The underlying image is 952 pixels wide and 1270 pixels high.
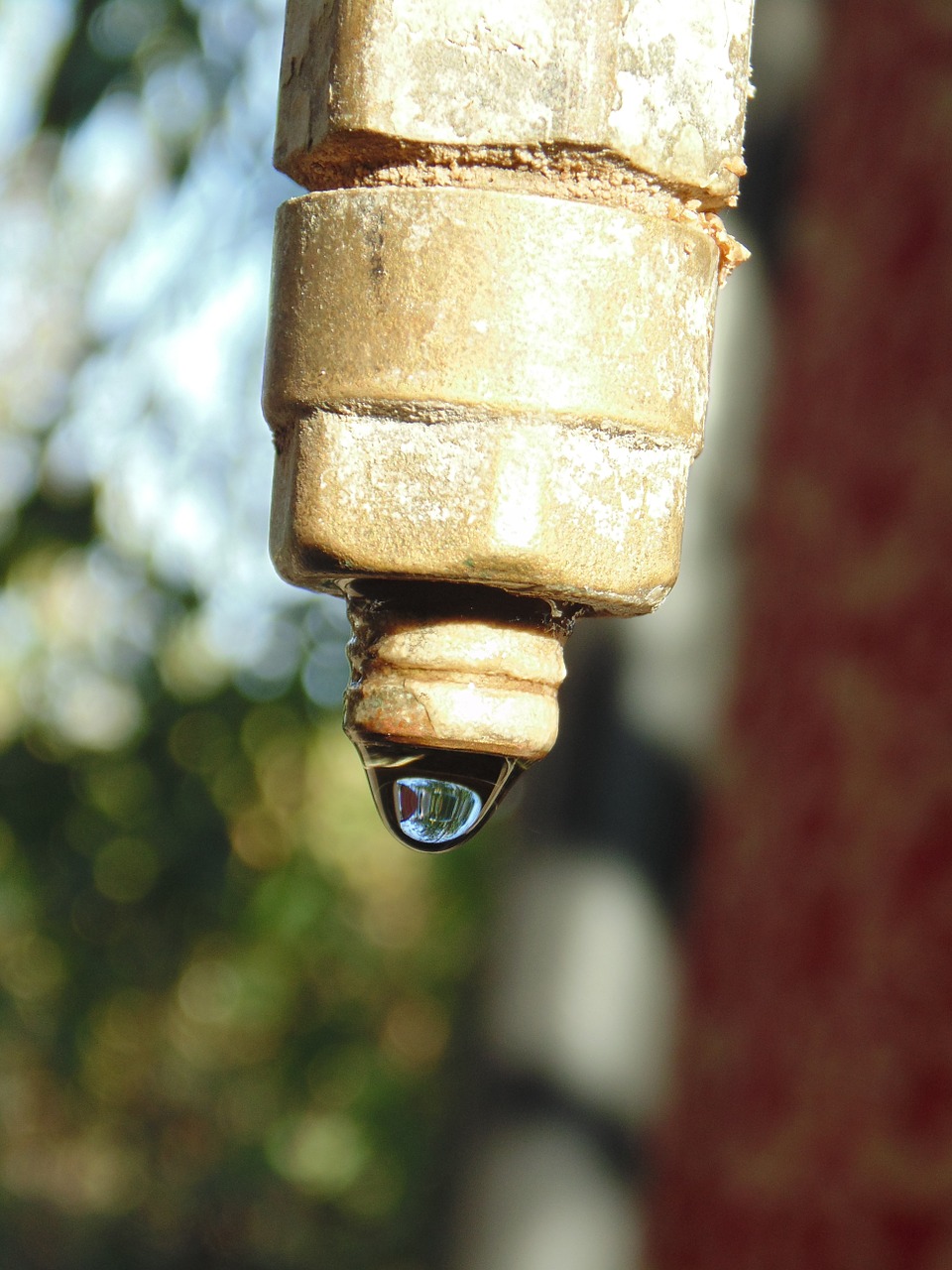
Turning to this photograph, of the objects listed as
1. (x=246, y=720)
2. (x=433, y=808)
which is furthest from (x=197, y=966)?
(x=433, y=808)

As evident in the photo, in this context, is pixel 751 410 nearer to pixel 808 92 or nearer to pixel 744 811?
pixel 808 92

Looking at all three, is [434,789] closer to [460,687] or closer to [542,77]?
[460,687]

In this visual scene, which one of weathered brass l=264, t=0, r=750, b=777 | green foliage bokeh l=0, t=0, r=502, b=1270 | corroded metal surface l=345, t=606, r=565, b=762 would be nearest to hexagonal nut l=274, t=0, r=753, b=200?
weathered brass l=264, t=0, r=750, b=777

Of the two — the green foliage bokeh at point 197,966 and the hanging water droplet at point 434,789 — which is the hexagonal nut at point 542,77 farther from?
the green foliage bokeh at point 197,966

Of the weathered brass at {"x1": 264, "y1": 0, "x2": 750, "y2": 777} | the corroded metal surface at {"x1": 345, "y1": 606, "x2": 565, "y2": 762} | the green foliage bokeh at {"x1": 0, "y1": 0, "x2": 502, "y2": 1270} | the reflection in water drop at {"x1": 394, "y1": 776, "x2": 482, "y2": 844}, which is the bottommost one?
the green foliage bokeh at {"x1": 0, "y1": 0, "x2": 502, "y2": 1270}

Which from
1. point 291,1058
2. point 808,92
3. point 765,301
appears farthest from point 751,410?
point 291,1058

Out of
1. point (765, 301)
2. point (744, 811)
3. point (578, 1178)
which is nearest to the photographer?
point (578, 1178)

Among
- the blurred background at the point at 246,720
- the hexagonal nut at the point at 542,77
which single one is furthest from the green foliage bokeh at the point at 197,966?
the hexagonal nut at the point at 542,77

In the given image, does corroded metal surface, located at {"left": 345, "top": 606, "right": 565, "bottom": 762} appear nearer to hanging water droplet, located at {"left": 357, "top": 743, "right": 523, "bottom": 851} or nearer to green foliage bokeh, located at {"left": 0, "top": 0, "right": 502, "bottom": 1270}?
hanging water droplet, located at {"left": 357, "top": 743, "right": 523, "bottom": 851}
